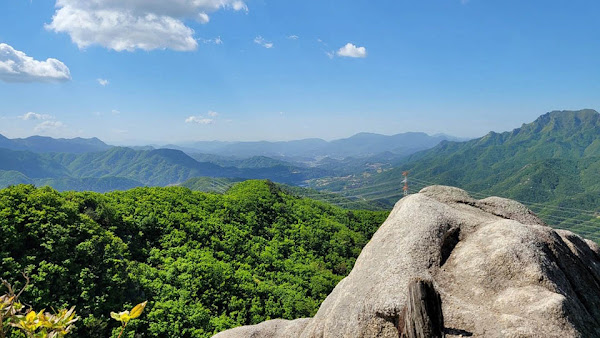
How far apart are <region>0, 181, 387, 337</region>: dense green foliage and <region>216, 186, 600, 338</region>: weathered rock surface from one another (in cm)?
2320

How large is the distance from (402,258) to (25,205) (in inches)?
1392

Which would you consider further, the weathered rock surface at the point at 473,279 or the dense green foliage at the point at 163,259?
the dense green foliage at the point at 163,259

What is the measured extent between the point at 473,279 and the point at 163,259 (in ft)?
116

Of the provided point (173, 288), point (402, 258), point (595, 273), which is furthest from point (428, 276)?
point (173, 288)

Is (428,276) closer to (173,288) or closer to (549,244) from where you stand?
(549,244)

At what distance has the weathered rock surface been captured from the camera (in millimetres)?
8203

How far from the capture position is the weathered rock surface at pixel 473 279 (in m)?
8.20

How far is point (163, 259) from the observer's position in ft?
122

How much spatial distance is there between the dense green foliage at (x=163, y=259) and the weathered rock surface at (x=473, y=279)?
76.1ft

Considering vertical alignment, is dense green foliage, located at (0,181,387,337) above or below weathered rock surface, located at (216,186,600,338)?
below

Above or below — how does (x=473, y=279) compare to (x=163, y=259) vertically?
above

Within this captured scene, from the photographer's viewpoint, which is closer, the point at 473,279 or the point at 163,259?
the point at 473,279

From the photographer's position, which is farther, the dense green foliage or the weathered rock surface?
the dense green foliage

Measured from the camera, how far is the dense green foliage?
27.5 metres
